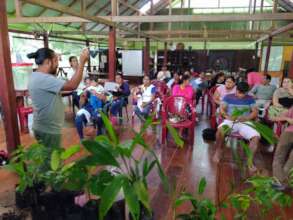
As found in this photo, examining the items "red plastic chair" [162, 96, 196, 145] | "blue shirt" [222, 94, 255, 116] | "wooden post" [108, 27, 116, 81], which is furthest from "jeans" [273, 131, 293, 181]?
"wooden post" [108, 27, 116, 81]

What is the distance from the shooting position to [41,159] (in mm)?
1238

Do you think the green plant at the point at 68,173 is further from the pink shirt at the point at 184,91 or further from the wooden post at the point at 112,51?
the wooden post at the point at 112,51

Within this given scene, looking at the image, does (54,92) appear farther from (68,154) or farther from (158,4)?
(158,4)

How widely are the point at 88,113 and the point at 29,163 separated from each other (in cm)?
245

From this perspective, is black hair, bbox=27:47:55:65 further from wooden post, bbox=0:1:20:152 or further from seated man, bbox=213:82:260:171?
seated man, bbox=213:82:260:171

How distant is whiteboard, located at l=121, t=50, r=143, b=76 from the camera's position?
471 inches

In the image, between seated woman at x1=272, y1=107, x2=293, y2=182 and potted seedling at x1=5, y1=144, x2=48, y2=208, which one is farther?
seated woman at x1=272, y1=107, x2=293, y2=182

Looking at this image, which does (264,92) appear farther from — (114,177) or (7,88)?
(114,177)

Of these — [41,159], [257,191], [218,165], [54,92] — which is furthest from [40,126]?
[218,165]

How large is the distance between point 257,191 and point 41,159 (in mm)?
1017

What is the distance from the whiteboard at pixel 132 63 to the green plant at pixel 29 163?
1085 centimetres

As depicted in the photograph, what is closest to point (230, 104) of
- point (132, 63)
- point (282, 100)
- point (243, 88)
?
point (243, 88)

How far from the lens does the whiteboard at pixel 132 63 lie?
1197cm

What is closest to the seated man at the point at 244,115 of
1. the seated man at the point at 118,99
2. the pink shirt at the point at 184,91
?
the pink shirt at the point at 184,91
